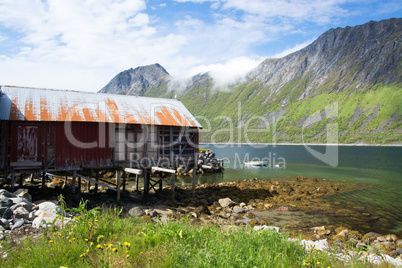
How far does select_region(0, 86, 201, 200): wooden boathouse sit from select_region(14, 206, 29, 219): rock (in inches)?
304

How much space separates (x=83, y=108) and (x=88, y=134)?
6.77 ft

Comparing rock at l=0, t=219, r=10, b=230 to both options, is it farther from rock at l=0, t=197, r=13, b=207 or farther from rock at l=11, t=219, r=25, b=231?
rock at l=0, t=197, r=13, b=207

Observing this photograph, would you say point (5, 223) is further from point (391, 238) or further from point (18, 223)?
point (391, 238)

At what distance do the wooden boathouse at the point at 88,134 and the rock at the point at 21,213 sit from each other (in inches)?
304

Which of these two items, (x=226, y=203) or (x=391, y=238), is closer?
(x=391, y=238)

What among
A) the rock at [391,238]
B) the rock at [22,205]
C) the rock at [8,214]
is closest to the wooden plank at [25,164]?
the rock at [22,205]

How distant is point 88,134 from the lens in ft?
63.1

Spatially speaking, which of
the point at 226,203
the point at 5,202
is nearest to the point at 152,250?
the point at 5,202

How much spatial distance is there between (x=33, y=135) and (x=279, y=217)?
1799 centimetres

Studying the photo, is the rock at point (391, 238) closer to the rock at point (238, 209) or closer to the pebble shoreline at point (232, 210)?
the pebble shoreline at point (232, 210)

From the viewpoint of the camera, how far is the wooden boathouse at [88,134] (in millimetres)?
17469

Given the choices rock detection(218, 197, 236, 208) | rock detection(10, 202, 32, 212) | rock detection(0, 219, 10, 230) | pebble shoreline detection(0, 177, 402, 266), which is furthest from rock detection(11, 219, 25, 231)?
rock detection(218, 197, 236, 208)

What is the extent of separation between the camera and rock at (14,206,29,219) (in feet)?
35.1

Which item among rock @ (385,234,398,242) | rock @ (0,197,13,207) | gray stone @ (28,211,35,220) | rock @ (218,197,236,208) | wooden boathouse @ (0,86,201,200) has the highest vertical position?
wooden boathouse @ (0,86,201,200)
